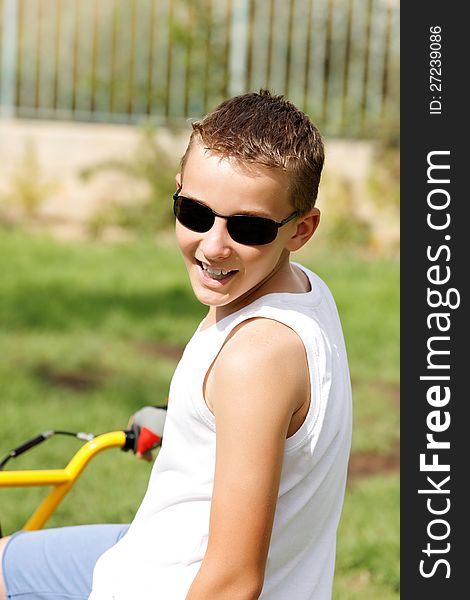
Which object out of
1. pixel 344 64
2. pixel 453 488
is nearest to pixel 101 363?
pixel 453 488

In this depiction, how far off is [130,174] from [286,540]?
810 cm

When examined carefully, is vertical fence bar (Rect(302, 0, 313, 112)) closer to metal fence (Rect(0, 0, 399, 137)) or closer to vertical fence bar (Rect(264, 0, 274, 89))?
metal fence (Rect(0, 0, 399, 137))

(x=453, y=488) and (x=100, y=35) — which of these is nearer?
(x=453, y=488)

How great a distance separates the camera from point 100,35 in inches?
394

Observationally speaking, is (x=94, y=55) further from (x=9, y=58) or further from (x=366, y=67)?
(x=366, y=67)

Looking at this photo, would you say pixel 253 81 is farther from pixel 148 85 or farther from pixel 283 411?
pixel 283 411

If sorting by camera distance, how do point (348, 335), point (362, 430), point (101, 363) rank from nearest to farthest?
point (362, 430)
point (101, 363)
point (348, 335)

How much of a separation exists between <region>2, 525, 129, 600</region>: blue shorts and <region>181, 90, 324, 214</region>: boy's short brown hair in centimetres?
80

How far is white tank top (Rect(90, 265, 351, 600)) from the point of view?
1.62 m

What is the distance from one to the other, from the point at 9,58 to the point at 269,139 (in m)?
8.80

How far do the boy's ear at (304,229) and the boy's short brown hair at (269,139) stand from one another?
2cm

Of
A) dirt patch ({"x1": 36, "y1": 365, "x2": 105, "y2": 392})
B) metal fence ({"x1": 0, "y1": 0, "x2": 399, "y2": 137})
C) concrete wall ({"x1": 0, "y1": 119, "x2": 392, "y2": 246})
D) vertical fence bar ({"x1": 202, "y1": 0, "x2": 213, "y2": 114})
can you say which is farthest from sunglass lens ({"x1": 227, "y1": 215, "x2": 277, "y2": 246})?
vertical fence bar ({"x1": 202, "y1": 0, "x2": 213, "y2": 114})

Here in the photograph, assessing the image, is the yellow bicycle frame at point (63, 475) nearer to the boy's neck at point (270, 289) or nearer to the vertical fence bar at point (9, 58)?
the boy's neck at point (270, 289)

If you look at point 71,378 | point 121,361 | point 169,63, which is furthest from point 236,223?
point 169,63
